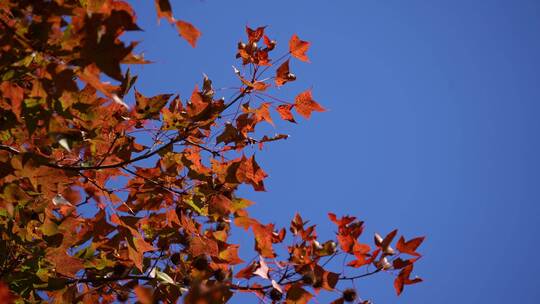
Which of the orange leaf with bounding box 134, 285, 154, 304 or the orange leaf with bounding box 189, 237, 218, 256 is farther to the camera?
the orange leaf with bounding box 189, 237, 218, 256

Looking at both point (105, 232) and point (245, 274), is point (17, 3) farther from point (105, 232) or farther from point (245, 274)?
point (245, 274)

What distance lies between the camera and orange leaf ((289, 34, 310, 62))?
2.60 meters

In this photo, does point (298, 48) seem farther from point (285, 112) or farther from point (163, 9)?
point (163, 9)

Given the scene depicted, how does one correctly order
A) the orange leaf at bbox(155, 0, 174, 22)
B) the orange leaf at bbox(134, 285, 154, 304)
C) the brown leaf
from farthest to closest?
1. the brown leaf
2. the orange leaf at bbox(155, 0, 174, 22)
3. the orange leaf at bbox(134, 285, 154, 304)

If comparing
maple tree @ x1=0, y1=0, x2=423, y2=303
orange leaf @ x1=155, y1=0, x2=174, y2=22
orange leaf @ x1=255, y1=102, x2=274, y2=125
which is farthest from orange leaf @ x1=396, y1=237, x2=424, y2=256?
orange leaf @ x1=155, y1=0, x2=174, y2=22

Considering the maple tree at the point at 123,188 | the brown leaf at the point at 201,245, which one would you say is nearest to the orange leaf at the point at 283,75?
the maple tree at the point at 123,188

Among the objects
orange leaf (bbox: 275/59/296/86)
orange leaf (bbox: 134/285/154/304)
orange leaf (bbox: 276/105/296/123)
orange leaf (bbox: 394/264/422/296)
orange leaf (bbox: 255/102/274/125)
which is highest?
orange leaf (bbox: 275/59/296/86)

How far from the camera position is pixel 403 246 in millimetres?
2023

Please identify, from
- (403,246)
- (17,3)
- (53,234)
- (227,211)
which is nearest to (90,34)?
(17,3)

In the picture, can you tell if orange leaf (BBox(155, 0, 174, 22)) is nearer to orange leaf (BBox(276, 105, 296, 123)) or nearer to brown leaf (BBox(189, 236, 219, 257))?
brown leaf (BBox(189, 236, 219, 257))

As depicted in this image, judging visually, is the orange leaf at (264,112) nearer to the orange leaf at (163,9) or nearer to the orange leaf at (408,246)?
the orange leaf at (408,246)

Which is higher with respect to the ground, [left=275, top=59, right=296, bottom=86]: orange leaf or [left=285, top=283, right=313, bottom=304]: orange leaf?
[left=275, top=59, right=296, bottom=86]: orange leaf

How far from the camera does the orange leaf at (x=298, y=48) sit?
2602 millimetres

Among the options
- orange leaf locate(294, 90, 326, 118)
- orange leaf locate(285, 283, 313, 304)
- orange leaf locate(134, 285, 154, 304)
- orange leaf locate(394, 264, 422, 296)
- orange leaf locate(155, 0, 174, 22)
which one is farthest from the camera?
orange leaf locate(294, 90, 326, 118)
